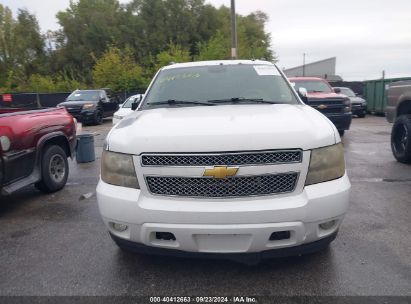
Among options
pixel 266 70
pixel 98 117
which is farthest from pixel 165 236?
pixel 98 117

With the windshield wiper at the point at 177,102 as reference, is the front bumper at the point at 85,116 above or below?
below

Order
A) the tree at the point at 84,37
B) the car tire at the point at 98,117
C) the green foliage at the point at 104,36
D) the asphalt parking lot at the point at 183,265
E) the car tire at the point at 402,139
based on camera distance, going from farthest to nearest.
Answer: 1. the tree at the point at 84,37
2. the green foliage at the point at 104,36
3. the car tire at the point at 98,117
4. the car tire at the point at 402,139
5. the asphalt parking lot at the point at 183,265

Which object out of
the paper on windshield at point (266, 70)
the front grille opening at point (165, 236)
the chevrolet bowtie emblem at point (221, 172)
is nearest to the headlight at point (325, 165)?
the chevrolet bowtie emblem at point (221, 172)

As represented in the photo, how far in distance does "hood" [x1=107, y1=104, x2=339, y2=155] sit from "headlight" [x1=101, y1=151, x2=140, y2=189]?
0.06m

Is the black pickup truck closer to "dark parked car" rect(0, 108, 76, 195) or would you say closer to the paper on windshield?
the paper on windshield

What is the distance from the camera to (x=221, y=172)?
256 cm

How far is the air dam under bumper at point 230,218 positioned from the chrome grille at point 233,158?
0.26 meters

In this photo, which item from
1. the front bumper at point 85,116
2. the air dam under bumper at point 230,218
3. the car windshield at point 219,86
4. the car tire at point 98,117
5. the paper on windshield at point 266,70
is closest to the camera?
the air dam under bumper at point 230,218

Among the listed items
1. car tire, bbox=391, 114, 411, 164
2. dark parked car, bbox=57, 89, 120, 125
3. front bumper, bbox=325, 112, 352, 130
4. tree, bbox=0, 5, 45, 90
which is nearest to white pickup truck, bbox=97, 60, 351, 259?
car tire, bbox=391, 114, 411, 164

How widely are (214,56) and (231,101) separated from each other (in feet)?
78.1

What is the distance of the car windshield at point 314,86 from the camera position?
Answer: 1109 centimetres

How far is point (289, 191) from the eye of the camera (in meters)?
2.65

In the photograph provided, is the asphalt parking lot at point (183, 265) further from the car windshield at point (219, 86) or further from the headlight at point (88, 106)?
the headlight at point (88, 106)

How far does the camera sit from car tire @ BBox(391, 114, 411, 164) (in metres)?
6.70
